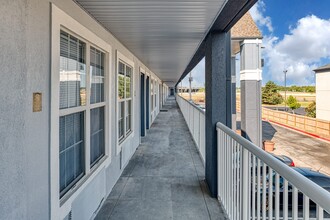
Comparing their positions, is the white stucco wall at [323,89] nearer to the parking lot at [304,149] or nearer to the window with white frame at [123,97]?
the window with white frame at [123,97]

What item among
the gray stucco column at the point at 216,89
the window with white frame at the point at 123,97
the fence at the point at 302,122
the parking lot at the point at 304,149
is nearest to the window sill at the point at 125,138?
the window with white frame at the point at 123,97

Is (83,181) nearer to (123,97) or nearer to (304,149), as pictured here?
(123,97)

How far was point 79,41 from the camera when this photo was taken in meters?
2.37

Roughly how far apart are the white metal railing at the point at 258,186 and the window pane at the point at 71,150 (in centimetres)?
159

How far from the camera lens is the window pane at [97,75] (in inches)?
108

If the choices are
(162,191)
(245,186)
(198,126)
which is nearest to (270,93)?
(198,126)

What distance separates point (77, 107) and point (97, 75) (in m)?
0.78

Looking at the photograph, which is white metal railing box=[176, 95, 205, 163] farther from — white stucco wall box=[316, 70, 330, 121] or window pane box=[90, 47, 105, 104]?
window pane box=[90, 47, 105, 104]

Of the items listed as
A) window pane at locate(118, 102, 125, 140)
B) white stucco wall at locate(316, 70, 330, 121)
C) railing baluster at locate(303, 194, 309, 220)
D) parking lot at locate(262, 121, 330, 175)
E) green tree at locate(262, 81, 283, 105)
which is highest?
green tree at locate(262, 81, 283, 105)

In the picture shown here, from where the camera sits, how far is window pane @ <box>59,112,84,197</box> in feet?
6.73

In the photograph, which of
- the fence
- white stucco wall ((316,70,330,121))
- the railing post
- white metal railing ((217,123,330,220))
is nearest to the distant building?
white stucco wall ((316,70,330,121))

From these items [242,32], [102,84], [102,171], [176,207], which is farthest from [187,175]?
[242,32]

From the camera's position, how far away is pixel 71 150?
7.31ft
